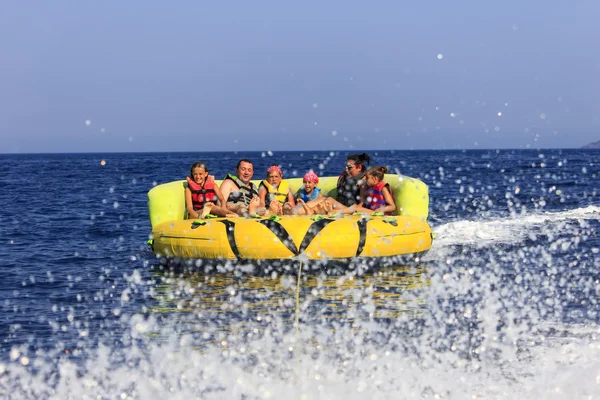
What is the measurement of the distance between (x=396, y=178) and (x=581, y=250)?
292cm

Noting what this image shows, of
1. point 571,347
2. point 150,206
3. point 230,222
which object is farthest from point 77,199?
point 571,347

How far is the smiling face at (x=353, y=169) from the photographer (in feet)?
31.8

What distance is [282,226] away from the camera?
329 inches

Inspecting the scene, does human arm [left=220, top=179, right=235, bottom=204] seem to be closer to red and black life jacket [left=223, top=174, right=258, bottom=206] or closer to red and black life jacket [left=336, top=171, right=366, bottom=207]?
red and black life jacket [left=223, top=174, right=258, bottom=206]

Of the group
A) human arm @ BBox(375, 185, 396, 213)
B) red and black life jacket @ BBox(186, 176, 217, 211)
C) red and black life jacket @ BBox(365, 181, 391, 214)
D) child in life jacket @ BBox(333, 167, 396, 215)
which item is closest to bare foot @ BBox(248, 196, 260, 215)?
red and black life jacket @ BBox(186, 176, 217, 211)

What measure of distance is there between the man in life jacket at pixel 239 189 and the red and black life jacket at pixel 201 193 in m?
0.20

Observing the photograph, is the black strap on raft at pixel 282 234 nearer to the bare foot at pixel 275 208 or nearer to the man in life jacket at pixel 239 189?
the bare foot at pixel 275 208

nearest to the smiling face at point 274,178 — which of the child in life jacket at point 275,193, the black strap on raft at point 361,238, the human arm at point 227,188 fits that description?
the child in life jacket at point 275,193

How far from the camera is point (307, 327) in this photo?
6.11 metres

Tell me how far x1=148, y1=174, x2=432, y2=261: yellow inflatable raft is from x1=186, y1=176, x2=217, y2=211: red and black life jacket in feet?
1.35

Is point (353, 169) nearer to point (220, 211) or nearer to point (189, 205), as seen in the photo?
point (220, 211)

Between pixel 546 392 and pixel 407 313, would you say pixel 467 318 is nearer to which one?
pixel 407 313

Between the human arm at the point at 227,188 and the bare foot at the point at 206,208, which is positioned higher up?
the human arm at the point at 227,188

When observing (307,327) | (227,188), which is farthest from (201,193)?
(307,327)
